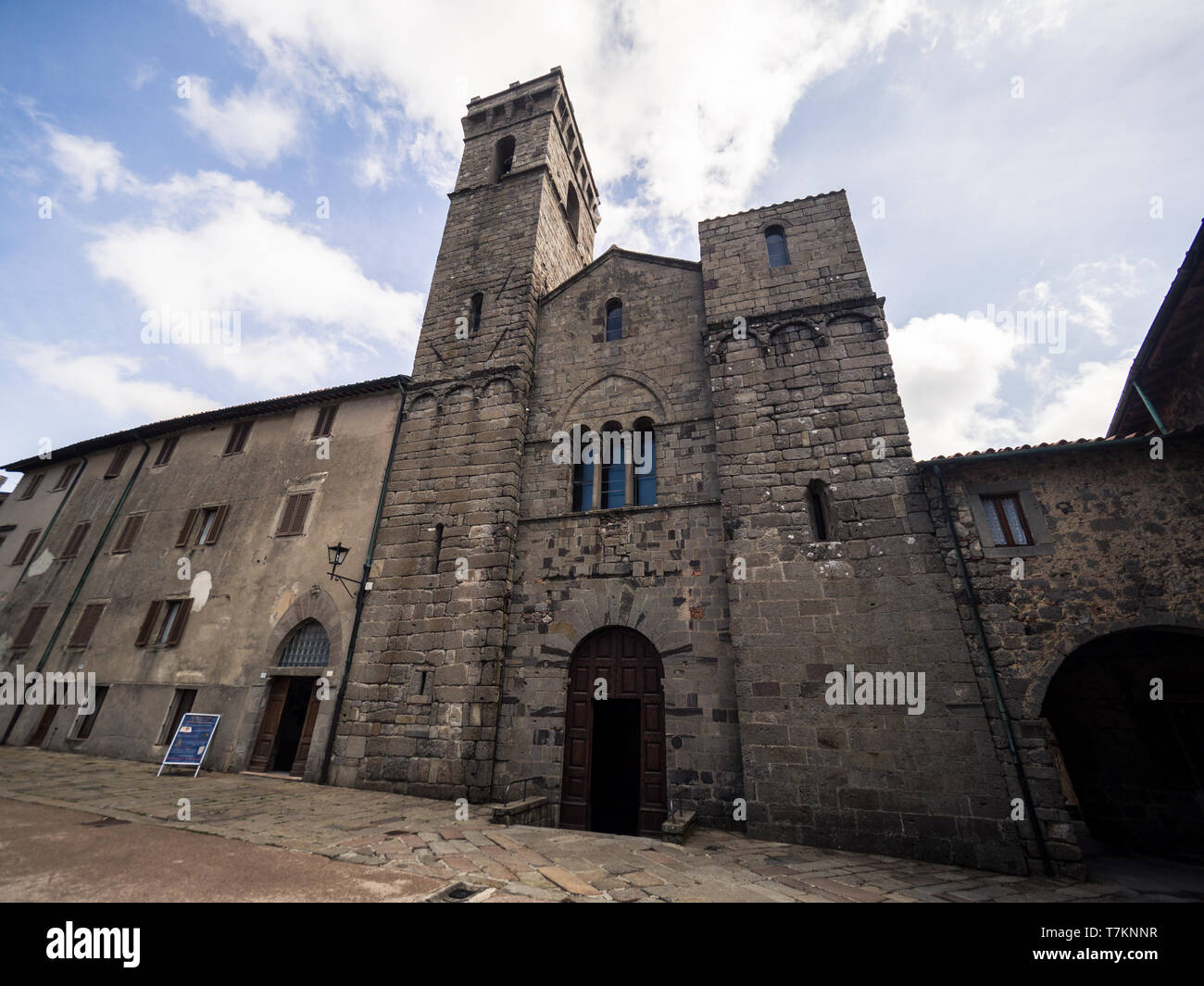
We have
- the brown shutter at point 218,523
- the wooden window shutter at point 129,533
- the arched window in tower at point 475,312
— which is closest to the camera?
the arched window in tower at point 475,312

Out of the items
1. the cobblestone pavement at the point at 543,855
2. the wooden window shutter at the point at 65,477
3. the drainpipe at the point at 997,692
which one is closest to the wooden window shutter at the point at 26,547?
the wooden window shutter at the point at 65,477

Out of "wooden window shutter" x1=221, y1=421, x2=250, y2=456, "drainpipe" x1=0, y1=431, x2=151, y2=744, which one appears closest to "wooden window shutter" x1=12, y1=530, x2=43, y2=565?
"drainpipe" x1=0, y1=431, x2=151, y2=744

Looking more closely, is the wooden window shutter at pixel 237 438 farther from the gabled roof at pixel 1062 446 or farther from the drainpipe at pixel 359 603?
the gabled roof at pixel 1062 446

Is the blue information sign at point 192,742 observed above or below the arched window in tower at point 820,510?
below

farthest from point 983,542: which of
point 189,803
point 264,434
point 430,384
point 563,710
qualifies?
point 264,434

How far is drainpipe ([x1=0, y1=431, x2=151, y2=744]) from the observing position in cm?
1409

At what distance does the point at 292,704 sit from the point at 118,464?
12575 millimetres

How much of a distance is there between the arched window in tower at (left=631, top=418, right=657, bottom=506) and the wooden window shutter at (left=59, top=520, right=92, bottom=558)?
18.5 metres

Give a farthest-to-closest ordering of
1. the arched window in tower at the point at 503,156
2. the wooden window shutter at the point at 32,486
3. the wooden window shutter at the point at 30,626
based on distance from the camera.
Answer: the wooden window shutter at the point at 32,486
the arched window in tower at the point at 503,156
the wooden window shutter at the point at 30,626

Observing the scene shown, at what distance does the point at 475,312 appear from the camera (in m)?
13.1

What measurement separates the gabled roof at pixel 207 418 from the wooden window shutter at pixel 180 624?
5654mm

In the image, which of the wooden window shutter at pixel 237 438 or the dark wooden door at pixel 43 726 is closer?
the dark wooden door at pixel 43 726

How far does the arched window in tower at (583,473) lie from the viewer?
1068 centimetres

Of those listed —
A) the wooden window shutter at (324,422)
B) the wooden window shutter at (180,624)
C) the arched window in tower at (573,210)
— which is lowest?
the wooden window shutter at (180,624)
